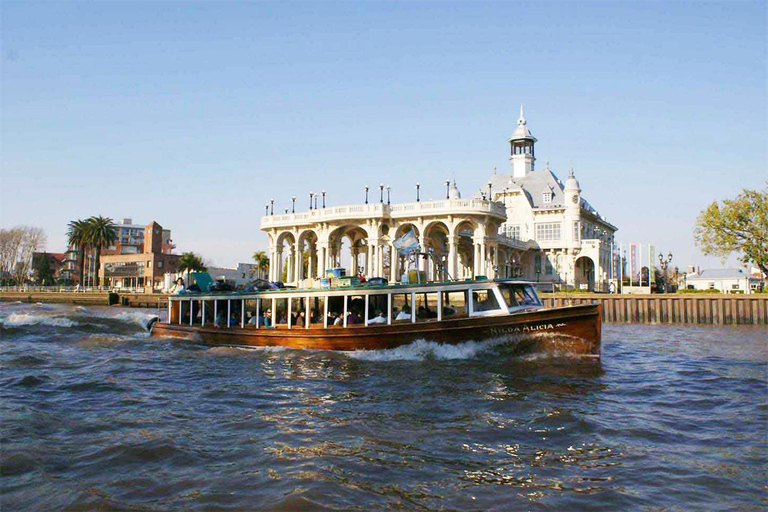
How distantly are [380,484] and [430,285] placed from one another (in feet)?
36.4

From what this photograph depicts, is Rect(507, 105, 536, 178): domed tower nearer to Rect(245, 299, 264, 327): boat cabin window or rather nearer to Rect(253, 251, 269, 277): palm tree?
Rect(253, 251, 269, 277): palm tree

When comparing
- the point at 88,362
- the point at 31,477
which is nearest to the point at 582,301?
the point at 88,362

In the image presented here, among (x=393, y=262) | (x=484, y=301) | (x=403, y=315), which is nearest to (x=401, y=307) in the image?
(x=403, y=315)

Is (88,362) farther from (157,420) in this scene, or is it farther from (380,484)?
(380,484)

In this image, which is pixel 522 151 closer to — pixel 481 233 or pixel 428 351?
pixel 481 233

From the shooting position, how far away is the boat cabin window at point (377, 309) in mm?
19016

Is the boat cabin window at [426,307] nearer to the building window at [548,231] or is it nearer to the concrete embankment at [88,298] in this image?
the concrete embankment at [88,298]

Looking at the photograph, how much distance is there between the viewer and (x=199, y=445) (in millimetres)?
9086

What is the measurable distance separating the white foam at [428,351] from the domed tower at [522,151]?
67.9 metres

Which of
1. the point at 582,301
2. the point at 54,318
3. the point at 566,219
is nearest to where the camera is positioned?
the point at 54,318

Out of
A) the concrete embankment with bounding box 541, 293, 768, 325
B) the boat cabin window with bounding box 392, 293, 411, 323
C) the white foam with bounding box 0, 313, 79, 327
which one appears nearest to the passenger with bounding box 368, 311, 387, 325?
the boat cabin window with bounding box 392, 293, 411, 323

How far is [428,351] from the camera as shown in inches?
687

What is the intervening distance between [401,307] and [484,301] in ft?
10.1

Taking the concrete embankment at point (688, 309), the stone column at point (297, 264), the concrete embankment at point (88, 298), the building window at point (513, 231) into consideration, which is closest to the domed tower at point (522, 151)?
the building window at point (513, 231)
